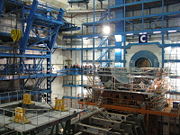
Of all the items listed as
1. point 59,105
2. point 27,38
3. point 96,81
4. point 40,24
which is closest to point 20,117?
point 59,105

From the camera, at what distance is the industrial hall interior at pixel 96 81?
8.38m

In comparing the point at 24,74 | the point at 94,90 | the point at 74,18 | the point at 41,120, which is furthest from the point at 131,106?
the point at 74,18

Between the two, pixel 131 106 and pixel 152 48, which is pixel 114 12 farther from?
pixel 131 106

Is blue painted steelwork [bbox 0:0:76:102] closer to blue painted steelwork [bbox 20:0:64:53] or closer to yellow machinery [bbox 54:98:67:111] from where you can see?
blue painted steelwork [bbox 20:0:64:53]

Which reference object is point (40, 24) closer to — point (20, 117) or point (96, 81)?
point (96, 81)

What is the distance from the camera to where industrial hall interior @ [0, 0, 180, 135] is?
27.5 feet

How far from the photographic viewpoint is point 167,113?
9938 mm

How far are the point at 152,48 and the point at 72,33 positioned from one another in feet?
40.1

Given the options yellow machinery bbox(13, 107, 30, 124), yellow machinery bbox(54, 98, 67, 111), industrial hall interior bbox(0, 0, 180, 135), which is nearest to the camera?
yellow machinery bbox(13, 107, 30, 124)

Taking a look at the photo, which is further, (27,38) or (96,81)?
(27,38)

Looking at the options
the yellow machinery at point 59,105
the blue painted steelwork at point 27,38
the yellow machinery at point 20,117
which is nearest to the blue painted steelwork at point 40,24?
the blue painted steelwork at point 27,38

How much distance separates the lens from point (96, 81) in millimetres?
13180

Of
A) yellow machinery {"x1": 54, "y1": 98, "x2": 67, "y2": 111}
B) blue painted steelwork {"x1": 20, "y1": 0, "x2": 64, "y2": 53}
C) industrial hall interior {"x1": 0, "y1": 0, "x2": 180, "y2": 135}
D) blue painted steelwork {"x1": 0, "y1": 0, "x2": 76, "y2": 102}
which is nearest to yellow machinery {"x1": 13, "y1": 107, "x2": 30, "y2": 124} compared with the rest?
industrial hall interior {"x1": 0, "y1": 0, "x2": 180, "y2": 135}

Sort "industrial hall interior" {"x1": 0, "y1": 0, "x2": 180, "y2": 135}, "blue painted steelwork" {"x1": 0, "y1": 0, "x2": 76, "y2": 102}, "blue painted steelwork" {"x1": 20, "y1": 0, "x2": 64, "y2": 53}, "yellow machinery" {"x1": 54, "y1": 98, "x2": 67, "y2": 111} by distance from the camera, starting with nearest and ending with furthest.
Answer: "industrial hall interior" {"x1": 0, "y1": 0, "x2": 180, "y2": 135}
"yellow machinery" {"x1": 54, "y1": 98, "x2": 67, "y2": 111}
"blue painted steelwork" {"x1": 0, "y1": 0, "x2": 76, "y2": 102}
"blue painted steelwork" {"x1": 20, "y1": 0, "x2": 64, "y2": 53}
